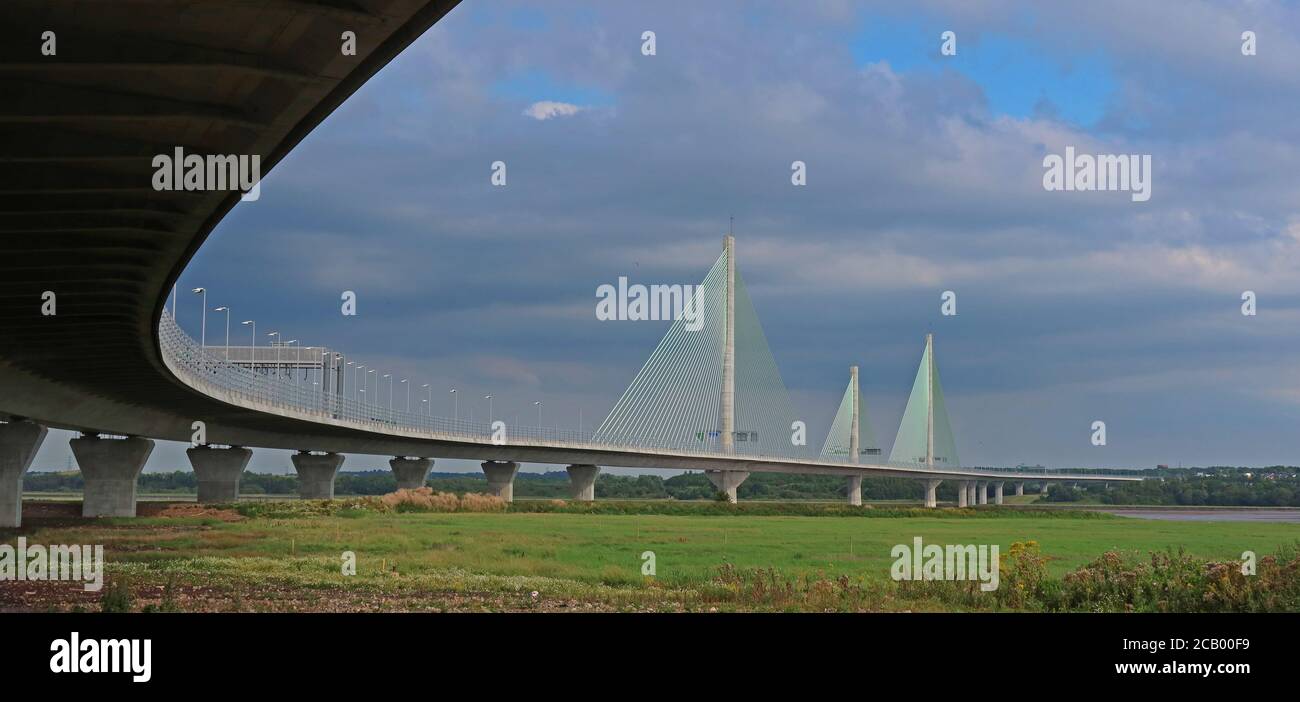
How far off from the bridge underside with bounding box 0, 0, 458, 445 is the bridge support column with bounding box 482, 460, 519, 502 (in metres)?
80.8

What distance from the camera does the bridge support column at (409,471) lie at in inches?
4377

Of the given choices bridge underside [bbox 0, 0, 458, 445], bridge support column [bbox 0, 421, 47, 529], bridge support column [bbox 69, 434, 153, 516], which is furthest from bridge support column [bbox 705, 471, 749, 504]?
bridge underside [bbox 0, 0, 458, 445]

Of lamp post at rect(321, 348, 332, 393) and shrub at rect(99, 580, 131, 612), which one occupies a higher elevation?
lamp post at rect(321, 348, 332, 393)

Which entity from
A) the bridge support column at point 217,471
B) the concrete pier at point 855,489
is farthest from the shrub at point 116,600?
the concrete pier at point 855,489

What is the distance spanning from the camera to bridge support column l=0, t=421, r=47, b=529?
183ft

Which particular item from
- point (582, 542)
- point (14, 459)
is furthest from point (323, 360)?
point (582, 542)

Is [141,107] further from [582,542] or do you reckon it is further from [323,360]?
[323,360]

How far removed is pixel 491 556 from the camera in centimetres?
3625

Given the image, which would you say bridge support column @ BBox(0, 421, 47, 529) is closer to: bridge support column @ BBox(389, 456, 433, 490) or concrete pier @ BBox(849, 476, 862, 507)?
bridge support column @ BBox(389, 456, 433, 490)
